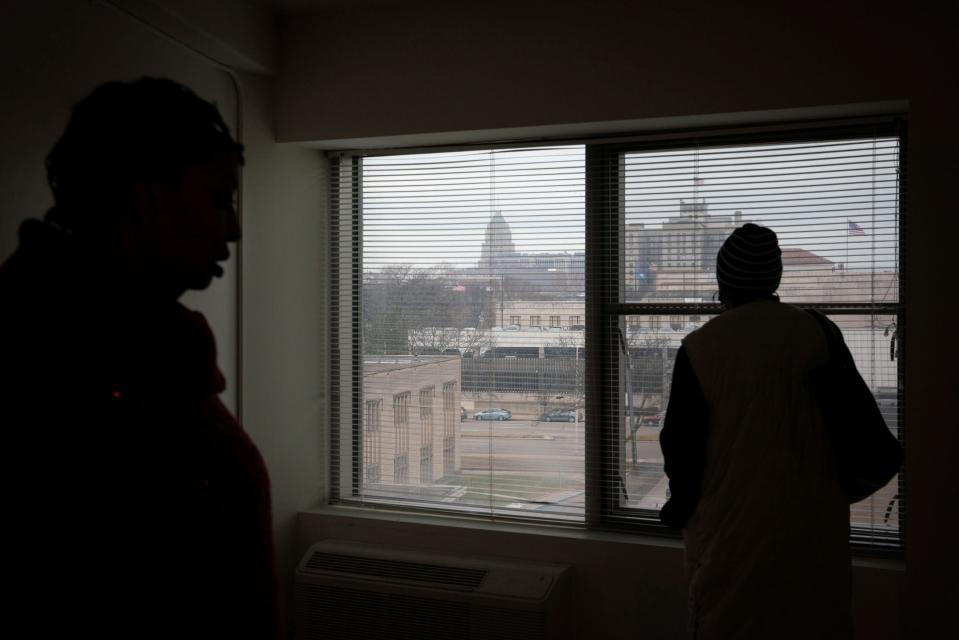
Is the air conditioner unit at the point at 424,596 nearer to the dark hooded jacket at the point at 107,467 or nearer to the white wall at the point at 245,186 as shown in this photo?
the white wall at the point at 245,186

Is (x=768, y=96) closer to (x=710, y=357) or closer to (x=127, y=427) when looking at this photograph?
(x=710, y=357)

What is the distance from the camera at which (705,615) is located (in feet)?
6.10

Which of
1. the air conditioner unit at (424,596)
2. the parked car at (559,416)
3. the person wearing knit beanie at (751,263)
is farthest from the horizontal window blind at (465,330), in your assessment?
the person wearing knit beanie at (751,263)

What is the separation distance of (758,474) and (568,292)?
135 centimetres

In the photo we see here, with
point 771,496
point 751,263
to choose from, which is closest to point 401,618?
point 771,496

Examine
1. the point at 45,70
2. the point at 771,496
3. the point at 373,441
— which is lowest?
the point at 373,441

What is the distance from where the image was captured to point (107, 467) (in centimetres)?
69

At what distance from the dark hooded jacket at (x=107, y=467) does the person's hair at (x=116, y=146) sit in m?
0.04

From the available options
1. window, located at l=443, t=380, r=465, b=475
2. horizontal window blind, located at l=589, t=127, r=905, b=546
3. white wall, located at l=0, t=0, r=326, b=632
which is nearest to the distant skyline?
horizontal window blind, located at l=589, t=127, r=905, b=546

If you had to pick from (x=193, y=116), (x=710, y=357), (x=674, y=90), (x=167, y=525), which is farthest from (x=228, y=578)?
(x=674, y=90)

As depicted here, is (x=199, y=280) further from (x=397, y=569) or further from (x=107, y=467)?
(x=397, y=569)

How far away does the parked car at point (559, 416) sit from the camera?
9.96 ft

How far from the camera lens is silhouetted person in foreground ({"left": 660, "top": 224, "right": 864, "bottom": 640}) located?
1785mm

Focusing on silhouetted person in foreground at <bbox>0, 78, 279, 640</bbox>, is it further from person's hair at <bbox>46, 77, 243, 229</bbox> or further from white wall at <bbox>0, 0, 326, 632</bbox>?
white wall at <bbox>0, 0, 326, 632</bbox>
